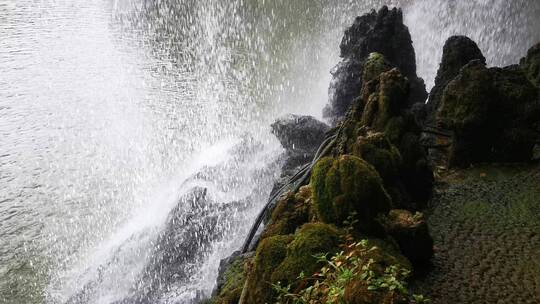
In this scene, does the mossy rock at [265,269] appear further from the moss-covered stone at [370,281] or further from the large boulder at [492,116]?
the large boulder at [492,116]

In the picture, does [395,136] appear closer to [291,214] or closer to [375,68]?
[375,68]

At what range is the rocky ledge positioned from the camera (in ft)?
12.5

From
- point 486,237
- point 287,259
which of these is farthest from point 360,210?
point 486,237

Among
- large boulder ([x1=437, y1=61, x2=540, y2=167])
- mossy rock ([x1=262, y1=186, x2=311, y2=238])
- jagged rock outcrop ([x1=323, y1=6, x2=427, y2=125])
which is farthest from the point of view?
jagged rock outcrop ([x1=323, y1=6, x2=427, y2=125])

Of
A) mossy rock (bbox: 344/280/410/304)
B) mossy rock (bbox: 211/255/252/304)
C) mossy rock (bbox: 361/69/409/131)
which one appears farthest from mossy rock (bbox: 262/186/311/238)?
mossy rock (bbox: 344/280/410/304)

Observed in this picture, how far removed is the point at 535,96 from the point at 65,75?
2812 centimetres

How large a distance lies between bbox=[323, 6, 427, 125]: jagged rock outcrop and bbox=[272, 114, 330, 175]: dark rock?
835mm

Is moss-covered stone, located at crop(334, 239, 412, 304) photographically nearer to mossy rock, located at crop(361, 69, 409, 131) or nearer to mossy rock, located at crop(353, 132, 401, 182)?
mossy rock, located at crop(353, 132, 401, 182)

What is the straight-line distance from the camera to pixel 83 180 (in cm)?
1625

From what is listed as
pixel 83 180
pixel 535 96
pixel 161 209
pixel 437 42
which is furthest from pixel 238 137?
pixel 535 96

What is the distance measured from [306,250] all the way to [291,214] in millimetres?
1535

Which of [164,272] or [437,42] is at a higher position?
[437,42]

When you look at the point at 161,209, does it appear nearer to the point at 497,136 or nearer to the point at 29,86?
the point at 497,136

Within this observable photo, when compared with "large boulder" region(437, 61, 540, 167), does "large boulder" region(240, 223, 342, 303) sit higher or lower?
lower
